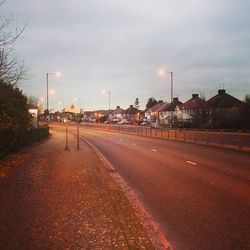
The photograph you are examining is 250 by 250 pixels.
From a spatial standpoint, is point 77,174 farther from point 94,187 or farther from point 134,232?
point 134,232

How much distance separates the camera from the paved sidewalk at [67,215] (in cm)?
738

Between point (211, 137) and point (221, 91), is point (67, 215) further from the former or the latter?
point (221, 91)

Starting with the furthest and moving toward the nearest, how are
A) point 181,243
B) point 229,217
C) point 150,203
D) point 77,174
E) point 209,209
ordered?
point 77,174 → point 150,203 → point 209,209 → point 229,217 → point 181,243

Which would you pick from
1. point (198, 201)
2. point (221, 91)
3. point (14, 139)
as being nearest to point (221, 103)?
point (221, 91)

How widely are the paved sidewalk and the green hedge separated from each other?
8236 mm

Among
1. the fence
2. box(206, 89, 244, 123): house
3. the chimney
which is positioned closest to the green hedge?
the fence

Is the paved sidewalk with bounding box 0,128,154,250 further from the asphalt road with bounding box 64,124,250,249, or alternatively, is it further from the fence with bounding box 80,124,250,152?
the fence with bounding box 80,124,250,152

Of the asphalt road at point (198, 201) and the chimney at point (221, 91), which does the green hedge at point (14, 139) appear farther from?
the chimney at point (221, 91)

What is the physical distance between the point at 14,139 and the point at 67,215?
18.9m

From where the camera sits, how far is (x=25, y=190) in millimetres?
12898

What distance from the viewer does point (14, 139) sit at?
27.5 m

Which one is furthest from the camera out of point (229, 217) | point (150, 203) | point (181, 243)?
point (150, 203)

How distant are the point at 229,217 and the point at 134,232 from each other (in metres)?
2.31

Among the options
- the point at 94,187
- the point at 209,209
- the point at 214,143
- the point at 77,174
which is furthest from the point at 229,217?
the point at 214,143
